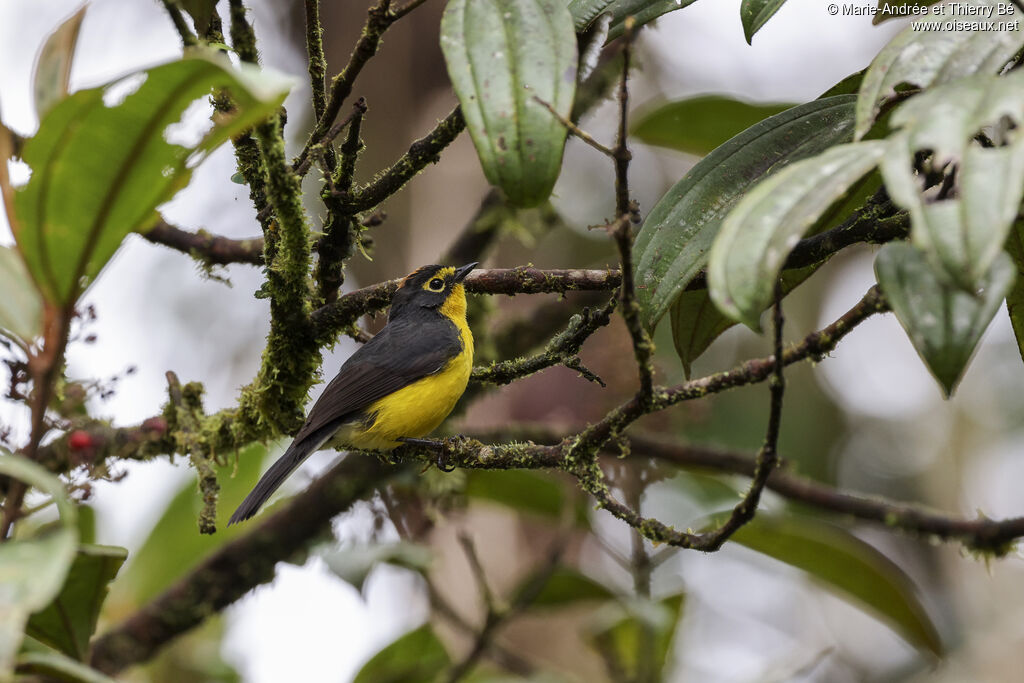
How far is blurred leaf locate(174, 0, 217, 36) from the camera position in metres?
2.40

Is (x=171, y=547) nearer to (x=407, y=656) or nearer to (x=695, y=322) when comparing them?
(x=407, y=656)

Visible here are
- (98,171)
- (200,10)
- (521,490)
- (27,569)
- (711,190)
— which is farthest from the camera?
(521,490)

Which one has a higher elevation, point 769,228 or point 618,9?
point 618,9

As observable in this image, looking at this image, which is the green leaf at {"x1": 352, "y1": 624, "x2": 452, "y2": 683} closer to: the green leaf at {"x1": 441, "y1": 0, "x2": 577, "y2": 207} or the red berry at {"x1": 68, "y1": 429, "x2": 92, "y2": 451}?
the red berry at {"x1": 68, "y1": 429, "x2": 92, "y2": 451}

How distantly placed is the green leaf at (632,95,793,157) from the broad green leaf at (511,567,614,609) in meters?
1.99

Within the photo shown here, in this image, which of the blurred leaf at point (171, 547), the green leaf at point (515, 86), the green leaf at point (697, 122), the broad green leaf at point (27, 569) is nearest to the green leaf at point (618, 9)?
the green leaf at point (515, 86)

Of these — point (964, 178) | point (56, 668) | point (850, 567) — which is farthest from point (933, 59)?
point (850, 567)

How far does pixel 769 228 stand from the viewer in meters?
1.43

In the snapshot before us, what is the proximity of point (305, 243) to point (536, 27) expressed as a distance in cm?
98

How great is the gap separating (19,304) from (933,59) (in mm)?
1805

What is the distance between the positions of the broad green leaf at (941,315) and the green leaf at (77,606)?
73.8 inches

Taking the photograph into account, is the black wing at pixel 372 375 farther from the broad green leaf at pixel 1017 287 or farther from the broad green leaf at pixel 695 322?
the broad green leaf at pixel 1017 287

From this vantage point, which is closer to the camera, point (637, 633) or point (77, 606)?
point (77, 606)

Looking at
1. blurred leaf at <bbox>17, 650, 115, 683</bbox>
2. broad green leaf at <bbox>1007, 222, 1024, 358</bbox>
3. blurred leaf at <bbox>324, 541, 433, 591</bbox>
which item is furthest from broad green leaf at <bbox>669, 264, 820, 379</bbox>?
blurred leaf at <bbox>17, 650, 115, 683</bbox>
